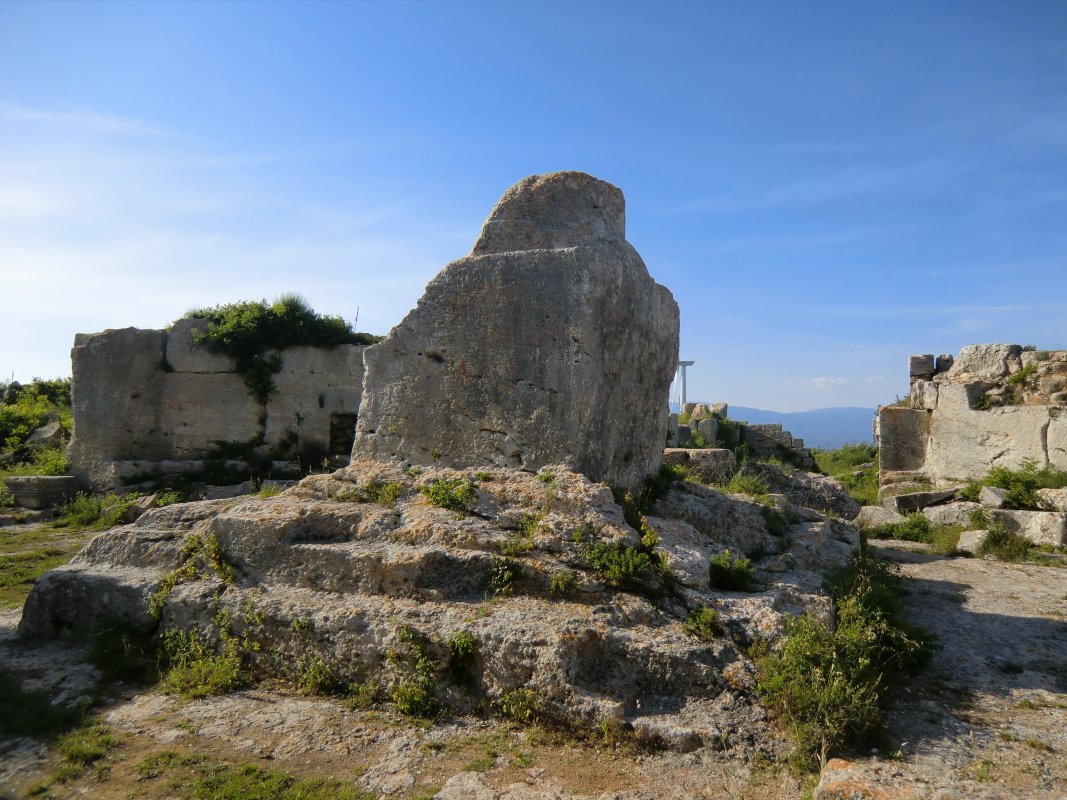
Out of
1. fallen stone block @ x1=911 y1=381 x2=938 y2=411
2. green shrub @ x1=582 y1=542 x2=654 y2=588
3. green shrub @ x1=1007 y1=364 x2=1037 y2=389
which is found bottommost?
green shrub @ x1=582 y1=542 x2=654 y2=588

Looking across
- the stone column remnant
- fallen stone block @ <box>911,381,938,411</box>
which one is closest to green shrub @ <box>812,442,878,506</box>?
fallen stone block @ <box>911,381,938,411</box>

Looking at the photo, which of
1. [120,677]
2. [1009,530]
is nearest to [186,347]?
[120,677]

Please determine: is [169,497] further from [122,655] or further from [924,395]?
[924,395]

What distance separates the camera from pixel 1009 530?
9.47 m

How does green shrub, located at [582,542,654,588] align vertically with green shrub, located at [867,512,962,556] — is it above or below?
above

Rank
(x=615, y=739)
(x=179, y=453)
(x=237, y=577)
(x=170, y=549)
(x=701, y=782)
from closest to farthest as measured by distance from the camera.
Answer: (x=701, y=782), (x=615, y=739), (x=237, y=577), (x=170, y=549), (x=179, y=453)

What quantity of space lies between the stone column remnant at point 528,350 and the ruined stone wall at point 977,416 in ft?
27.5

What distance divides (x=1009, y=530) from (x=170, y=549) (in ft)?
31.9

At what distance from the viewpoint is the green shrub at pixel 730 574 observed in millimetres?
4879

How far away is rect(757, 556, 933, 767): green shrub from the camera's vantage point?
143 inches

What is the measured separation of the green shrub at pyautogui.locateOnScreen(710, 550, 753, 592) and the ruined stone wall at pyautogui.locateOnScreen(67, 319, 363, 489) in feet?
28.5

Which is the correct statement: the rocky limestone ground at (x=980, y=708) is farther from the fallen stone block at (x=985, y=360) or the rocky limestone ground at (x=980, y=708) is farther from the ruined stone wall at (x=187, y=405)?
the ruined stone wall at (x=187, y=405)

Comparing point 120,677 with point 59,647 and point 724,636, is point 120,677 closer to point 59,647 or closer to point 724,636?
point 59,647

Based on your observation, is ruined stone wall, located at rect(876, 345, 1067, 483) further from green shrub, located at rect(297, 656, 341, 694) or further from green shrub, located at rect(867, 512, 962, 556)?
green shrub, located at rect(297, 656, 341, 694)
